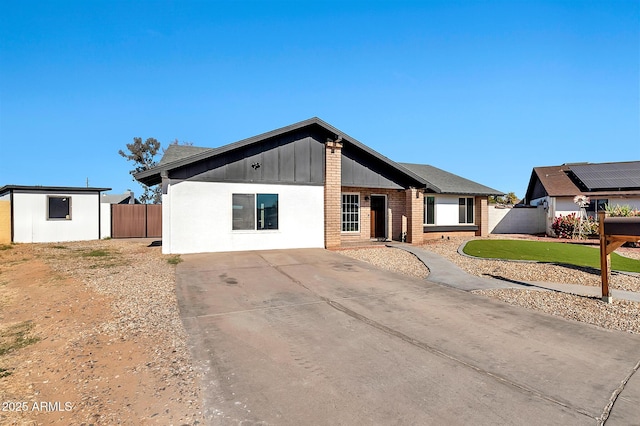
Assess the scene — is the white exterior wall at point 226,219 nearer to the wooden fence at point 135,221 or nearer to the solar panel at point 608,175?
the wooden fence at point 135,221

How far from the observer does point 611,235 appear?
7.05m

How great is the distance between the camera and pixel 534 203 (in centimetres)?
2842

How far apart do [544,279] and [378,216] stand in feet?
30.2

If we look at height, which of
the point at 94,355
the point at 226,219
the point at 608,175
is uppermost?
the point at 608,175

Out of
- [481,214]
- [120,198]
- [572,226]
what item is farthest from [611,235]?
[120,198]

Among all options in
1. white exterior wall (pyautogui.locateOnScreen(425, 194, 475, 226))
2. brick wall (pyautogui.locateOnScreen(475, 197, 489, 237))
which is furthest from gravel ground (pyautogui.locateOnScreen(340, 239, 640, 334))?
brick wall (pyautogui.locateOnScreen(475, 197, 489, 237))

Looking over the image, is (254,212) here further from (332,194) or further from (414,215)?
(414,215)

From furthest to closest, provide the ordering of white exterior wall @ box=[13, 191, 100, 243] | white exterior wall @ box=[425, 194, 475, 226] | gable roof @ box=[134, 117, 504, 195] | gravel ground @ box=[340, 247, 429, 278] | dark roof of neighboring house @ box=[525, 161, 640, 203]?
dark roof of neighboring house @ box=[525, 161, 640, 203]
white exterior wall @ box=[425, 194, 475, 226]
white exterior wall @ box=[13, 191, 100, 243]
gable roof @ box=[134, 117, 504, 195]
gravel ground @ box=[340, 247, 429, 278]

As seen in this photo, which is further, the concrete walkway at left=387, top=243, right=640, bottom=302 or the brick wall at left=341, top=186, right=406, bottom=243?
the brick wall at left=341, top=186, right=406, bottom=243

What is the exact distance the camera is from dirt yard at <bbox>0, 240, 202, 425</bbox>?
10.3 ft

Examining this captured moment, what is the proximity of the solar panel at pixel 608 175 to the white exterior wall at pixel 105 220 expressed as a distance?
108ft

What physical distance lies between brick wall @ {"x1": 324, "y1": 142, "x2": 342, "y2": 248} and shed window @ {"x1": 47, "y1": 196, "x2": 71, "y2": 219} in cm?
1694

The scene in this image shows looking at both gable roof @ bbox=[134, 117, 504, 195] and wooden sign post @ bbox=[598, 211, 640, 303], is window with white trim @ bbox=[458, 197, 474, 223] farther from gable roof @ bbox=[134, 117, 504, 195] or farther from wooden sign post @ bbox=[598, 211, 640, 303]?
wooden sign post @ bbox=[598, 211, 640, 303]

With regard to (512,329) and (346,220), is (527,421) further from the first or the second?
(346,220)
